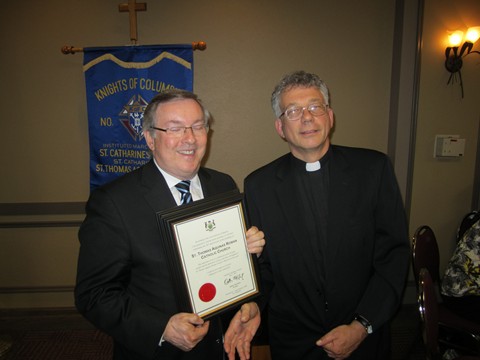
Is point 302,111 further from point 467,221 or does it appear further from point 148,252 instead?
point 467,221

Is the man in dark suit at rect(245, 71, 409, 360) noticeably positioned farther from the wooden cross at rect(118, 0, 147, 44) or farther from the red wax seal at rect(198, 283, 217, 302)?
the wooden cross at rect(118, 0, 147, 44)

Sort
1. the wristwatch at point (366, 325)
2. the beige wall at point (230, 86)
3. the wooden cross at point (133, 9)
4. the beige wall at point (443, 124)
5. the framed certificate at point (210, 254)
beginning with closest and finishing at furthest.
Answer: the framed certificate at point (210, 254)
the wristwatch at point (366, 325)
the wooden cross at point (133, 9)
the beige wall at point (443, 124)
the beige wall at point (230, 86)

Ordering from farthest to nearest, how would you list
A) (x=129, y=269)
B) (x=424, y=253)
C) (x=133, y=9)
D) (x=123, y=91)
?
(x=123, y=91), (x=133, y=9), (x=424, y=253), (x=129, y=269)

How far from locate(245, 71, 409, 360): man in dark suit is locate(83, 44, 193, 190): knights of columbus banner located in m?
1.92

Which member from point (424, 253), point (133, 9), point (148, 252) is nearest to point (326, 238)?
point (148, 252)

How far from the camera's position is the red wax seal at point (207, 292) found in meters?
1.18

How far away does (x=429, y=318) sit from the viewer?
6.08ft

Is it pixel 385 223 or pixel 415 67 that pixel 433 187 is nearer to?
pixel 415 67

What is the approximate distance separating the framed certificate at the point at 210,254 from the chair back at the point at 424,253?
5.88 feet

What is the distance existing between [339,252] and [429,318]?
2.97 ft

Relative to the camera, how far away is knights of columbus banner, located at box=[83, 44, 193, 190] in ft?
10.3

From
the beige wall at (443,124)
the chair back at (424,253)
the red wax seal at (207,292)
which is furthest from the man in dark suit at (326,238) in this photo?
the beige wall at (443,124)

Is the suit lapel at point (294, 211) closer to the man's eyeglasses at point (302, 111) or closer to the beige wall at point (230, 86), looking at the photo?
the man's eyeglasses at point (302, 111)

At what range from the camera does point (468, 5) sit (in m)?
3.04
